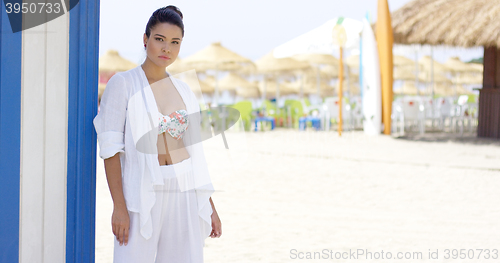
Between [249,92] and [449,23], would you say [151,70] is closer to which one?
[449,23]

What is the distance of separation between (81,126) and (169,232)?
50 centimetres

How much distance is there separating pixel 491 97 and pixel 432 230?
26.6 ft

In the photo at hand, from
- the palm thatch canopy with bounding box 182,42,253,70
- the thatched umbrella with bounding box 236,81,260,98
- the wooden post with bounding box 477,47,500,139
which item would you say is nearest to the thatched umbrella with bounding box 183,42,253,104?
the palm thatch canopy with bounding box 182,42,253,70

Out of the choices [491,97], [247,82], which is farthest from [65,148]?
[247,82]

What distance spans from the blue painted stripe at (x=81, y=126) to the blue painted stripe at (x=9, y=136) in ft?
0.57

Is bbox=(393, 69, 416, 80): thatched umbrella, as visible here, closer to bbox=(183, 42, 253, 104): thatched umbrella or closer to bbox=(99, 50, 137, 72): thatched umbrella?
bbox=(183, 42, 253, 104): thatched umbrella

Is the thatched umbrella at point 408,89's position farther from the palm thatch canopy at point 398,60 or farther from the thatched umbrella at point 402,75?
the palm thatch canopy at point 398,60

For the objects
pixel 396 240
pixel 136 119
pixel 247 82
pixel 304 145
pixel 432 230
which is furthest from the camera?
pixel 247 82

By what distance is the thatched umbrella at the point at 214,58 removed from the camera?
14.5 metres

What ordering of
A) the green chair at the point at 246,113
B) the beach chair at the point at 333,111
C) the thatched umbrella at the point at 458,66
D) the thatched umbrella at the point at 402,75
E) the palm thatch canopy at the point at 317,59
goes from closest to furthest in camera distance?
the beach chair at the point at 333,111 < the green chair at the point at 246,113 < the palm thatch canopy at the point at 317,59 < the thatched umbrella at the point at 458,66 < the thatched umbrella at the point at 402,75

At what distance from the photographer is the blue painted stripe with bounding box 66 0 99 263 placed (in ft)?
5.67

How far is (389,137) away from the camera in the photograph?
35.5ft

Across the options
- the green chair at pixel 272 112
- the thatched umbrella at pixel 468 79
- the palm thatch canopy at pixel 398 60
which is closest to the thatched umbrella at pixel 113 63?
the green chair at pixel 272 112

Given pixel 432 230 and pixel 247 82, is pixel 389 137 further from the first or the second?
pixel 247 82
